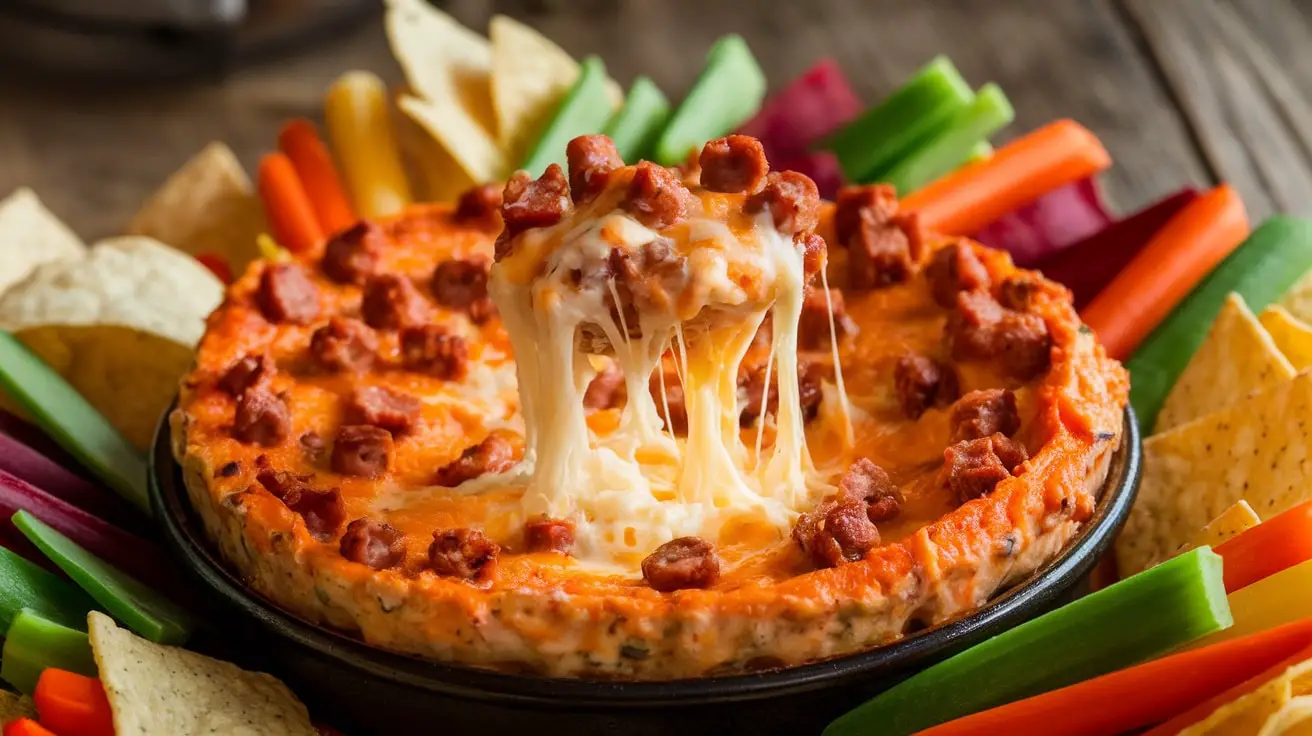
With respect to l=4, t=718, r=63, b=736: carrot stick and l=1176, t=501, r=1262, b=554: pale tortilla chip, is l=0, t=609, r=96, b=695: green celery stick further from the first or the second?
l=1176, t=501, r=1262, b=554: pale tortilla chip

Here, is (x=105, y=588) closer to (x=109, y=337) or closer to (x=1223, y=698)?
(x=109, y=337)

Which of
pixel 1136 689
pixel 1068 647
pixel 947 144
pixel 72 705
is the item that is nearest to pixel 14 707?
pixel 72 705

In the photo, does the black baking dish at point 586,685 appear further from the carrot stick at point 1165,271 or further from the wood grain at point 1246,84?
the wood grain at point 1246,84

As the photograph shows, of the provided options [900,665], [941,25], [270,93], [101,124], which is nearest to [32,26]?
[101,124]

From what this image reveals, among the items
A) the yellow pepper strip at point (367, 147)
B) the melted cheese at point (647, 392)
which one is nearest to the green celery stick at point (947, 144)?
the yellow pepper strip at point (367, 147)

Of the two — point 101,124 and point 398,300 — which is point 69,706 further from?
point 101,124
